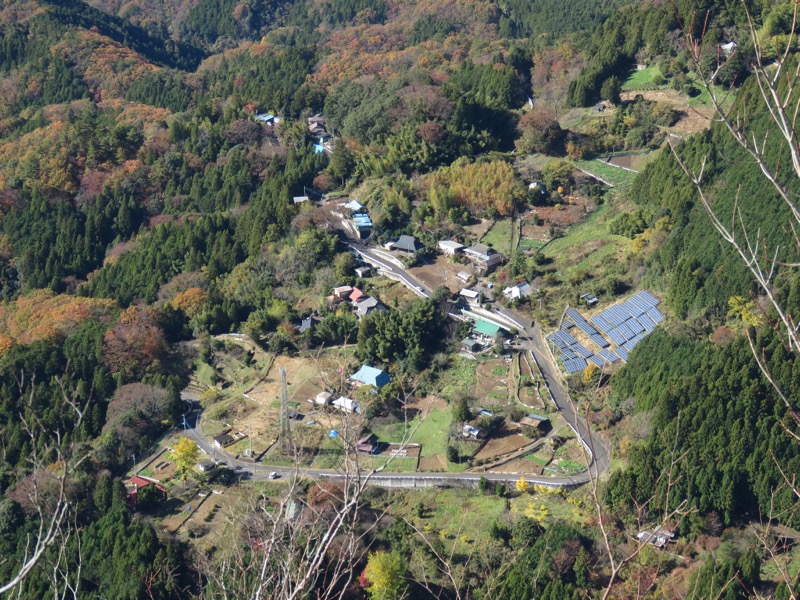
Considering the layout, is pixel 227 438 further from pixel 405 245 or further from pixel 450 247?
pixel 450 247

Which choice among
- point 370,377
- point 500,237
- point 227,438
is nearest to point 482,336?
point 370,377

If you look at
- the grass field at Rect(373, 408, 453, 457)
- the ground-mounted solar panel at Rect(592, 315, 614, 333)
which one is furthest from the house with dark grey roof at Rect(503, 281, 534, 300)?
the grass field at Rect(373, 408, 453, 457)

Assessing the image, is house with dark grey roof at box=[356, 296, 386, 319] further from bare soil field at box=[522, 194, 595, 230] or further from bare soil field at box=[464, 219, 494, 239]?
bare soil field at box=[522, 194, 595, 230]

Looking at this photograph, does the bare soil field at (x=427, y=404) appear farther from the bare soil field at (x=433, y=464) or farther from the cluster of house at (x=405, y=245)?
the cluster of house at (x=405, y=245)

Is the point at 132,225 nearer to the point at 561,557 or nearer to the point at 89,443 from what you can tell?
the point at 89,443

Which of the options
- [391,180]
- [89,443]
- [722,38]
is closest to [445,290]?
[391,180]

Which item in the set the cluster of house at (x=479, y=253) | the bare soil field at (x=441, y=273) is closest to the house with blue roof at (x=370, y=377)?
the bare soil field at (x=441, y=273)

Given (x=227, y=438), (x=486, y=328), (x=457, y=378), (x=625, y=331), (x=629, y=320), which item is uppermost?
(x=629, y=320)
